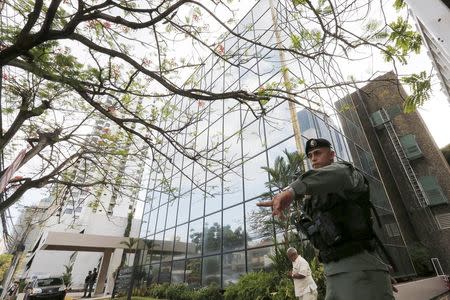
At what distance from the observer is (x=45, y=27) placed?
7.89 ft

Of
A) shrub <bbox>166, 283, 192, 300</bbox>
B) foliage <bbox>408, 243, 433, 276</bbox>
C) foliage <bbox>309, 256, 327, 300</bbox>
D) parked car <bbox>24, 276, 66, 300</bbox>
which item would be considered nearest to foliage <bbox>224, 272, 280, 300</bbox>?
foliage <bbox>309, 256, 327, 300</bbox>

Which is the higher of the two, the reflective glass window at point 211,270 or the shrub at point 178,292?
the reflective glass window at point 211,270

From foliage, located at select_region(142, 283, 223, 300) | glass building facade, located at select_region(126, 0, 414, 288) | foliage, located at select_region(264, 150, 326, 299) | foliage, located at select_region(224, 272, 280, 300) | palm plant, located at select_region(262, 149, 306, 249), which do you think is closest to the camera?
foliage, located at select_region(264, 150, 326, 299)

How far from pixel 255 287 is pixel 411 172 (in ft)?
40.6

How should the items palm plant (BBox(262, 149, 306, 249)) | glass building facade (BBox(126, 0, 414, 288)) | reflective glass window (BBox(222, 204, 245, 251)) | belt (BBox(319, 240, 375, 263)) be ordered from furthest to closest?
reflective glass window (BBox(222, 204, 245, 251)) → glass building facade (BBox(126, 0, 414, 288)) → palm plant (BBox(262, 149, 306, 249)) → belt (BBox(319, 240, 375, 263))

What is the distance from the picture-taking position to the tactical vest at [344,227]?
4.99 feet

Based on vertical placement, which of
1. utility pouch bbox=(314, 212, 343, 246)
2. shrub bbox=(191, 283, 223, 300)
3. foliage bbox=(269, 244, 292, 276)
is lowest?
shrub bbox=(191, 283, 223, 300)

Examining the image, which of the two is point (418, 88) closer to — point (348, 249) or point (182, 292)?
point (348, 249)

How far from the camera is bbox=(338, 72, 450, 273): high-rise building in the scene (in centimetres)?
1195

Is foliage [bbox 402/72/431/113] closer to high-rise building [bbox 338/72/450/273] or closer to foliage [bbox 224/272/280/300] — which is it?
foliage [bbox 224/272/280/300]

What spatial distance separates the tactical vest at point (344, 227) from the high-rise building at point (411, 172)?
1035cm

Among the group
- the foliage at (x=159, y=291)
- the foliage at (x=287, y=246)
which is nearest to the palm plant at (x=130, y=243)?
the foliage at (x=159, y=291)

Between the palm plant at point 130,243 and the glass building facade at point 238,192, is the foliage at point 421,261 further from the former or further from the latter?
the palm plant at point 130,243

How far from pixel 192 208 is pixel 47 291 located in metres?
8.54
